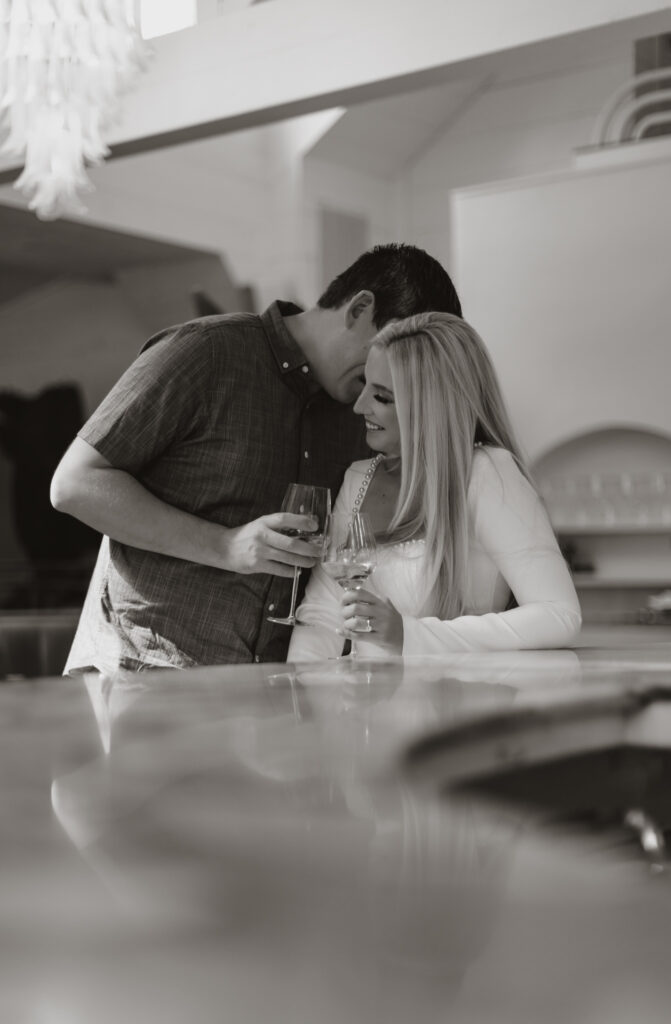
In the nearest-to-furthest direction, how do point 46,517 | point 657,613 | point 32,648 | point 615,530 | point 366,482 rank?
point 366,482 → point 32,648 → point 657,613 → point 615,530 → point 46,517

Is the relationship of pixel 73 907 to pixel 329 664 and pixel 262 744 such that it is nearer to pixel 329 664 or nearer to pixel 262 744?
pixel 262 744

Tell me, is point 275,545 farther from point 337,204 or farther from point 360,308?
point 337,204

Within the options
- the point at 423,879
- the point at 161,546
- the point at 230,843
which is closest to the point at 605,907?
the point at 423,879

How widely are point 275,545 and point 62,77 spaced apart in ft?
3.72

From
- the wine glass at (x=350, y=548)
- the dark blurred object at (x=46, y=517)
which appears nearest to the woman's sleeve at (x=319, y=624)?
the wine glass at (x=350, y=548)

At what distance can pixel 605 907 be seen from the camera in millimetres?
433

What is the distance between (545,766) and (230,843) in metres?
0.23

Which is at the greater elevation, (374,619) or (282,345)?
(282,345)

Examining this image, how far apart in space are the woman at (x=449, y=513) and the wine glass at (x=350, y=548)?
8.9 inches

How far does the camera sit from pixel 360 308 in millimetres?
2348

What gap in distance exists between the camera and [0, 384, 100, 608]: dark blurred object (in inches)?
259

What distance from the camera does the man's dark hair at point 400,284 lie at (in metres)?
2.32

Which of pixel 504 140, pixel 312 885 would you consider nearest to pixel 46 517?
pixel 504 140

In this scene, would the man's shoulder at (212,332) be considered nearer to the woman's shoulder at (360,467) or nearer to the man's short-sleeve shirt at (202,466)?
the man's short-sleeve shirt at (202,466)
